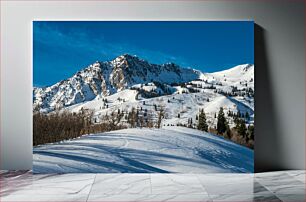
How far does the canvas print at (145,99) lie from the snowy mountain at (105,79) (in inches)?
0.5

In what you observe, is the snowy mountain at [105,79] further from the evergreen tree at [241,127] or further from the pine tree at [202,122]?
the evergreen tree at [241,127]

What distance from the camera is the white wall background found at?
6.06 meters

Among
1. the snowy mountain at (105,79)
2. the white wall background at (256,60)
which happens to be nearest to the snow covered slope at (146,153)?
the white wall background at (256,60)

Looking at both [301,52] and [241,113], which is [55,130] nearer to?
[241,113]

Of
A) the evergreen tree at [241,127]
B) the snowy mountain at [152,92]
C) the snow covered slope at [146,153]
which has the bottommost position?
the snow covered slope at [146,153]

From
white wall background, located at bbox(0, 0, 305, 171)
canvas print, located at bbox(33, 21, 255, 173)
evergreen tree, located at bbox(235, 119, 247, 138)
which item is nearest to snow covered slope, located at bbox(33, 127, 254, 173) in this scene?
canvas print, located at bbox(33, 21, 255, 173)

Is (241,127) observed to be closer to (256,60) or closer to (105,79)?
(256,60)

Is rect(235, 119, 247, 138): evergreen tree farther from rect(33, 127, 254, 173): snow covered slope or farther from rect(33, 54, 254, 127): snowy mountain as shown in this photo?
rect(33, 127, 254, 173): snow covered slope

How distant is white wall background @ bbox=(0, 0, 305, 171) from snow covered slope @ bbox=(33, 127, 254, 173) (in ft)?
1.00

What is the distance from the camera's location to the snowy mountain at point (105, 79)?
240 inches

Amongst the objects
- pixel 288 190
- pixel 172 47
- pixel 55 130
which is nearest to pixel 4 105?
pixel 55 130

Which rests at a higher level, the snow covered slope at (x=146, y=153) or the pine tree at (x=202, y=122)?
the pine tree at (x=202, y=122)

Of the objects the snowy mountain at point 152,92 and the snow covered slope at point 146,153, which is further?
the snowy mountain at point 152,92

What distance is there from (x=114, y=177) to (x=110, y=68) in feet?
4.72
